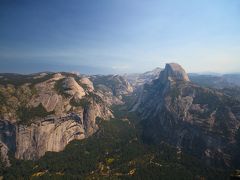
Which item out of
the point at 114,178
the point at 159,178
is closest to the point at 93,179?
the point at 114,178

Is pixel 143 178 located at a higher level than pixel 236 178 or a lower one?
lower

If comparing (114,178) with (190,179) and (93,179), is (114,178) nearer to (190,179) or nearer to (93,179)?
(93,179)

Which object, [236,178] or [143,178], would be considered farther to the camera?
[143,178]

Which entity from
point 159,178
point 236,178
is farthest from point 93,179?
point 236,178

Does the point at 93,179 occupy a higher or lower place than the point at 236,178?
lower

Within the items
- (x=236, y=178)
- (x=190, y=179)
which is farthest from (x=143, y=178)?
(x=236, y=178)

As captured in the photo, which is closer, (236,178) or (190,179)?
(236,178)

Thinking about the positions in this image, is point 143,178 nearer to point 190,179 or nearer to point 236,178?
point 190,179

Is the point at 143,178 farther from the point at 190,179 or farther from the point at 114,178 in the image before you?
the point at 190,179
